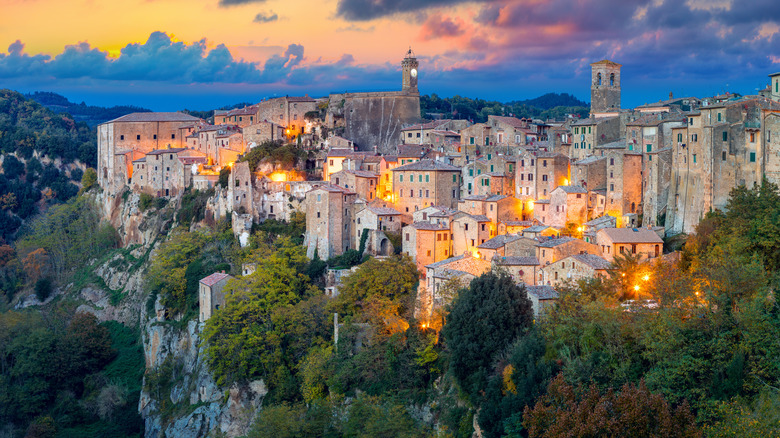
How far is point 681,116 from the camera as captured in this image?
43.0 metres

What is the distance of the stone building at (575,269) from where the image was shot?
125 ft

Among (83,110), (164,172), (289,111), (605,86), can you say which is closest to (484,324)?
(605,86)

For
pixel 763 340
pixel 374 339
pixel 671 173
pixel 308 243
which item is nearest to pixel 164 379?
pixel 308 243

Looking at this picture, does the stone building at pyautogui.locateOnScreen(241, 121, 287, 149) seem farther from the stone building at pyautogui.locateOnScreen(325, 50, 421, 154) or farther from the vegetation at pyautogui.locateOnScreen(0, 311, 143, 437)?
the vegetation at pyautogui.locateOnScreen(0, 311, 143, 437)

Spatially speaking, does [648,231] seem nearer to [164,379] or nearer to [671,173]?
[671,173]

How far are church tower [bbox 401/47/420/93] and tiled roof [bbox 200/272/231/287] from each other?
24.4m

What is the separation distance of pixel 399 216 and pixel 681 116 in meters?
16.4

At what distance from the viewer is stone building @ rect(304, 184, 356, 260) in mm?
50844

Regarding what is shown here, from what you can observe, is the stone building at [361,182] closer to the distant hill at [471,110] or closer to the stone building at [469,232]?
the stone building at [469,232]

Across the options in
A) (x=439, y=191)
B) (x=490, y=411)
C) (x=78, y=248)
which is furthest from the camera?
(x=78, y=248)

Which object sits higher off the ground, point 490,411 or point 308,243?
point 308,243

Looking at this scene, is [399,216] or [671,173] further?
[399,216]

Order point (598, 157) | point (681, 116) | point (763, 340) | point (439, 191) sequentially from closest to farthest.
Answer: point (763, 340), point (681, 116), point (598, 157), point (439, 191)

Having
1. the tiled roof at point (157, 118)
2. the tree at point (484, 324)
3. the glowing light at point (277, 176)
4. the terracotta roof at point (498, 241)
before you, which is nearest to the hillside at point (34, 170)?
the tiled roof at point (157, 118)
